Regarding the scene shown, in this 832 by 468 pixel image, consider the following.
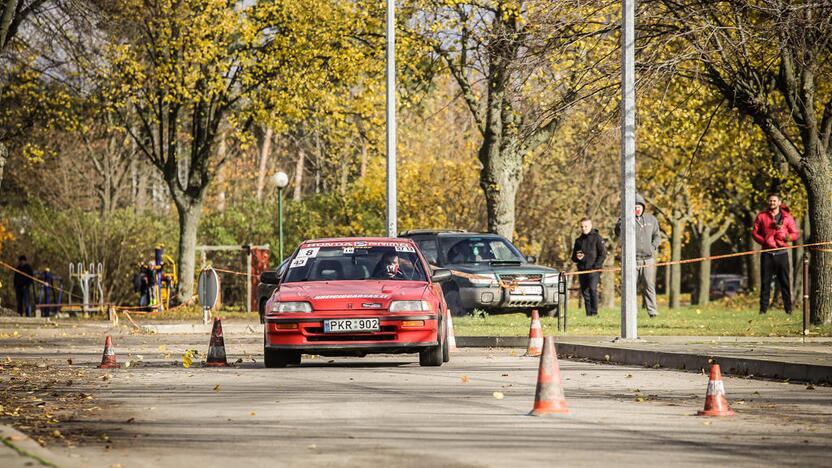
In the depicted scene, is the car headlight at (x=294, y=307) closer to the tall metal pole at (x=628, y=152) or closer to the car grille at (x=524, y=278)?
the tall metal pole at (x=628, y=152)

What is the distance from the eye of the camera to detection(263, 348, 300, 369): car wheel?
15.9 m

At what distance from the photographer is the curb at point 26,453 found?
7.84 meters

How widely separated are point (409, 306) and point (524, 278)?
32.2 feet

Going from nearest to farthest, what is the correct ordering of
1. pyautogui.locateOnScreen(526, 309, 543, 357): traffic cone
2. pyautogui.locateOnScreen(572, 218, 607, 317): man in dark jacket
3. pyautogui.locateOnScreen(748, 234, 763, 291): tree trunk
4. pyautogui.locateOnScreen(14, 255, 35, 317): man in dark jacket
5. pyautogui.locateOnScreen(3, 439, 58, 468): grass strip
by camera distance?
pyautogui.locateOnScreen(3, 439, 58, 468): grass strip
pyautogui.locateOnScreen(526, 309, 543, 357): traffic cone
pyautogui.locateOnScreen(572, 218, 607, 317): man in dark jacket
pyautogui.locateOnScreen(14, 255, 35, 317): man in dark jacket
pyautogui.locateOnScreen(748, 234, 763, 291): tree trunk

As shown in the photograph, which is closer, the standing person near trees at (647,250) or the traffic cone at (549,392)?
the traffic cone at (549,392)

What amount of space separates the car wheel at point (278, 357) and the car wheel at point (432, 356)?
141 cm

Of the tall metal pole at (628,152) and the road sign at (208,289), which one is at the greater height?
the tall metal pole at (628,152)

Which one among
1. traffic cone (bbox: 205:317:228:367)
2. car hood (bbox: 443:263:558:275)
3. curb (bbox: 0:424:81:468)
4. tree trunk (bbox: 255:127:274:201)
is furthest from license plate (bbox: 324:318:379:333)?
tree trunk (bbox: 255:127:274:201)

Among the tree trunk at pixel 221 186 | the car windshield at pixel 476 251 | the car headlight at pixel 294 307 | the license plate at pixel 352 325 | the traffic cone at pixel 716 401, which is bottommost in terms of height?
the traffic cone at pixel 716 401

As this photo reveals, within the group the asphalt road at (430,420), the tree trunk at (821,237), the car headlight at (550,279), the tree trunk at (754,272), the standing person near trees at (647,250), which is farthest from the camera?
the tree trunk at (754,272)

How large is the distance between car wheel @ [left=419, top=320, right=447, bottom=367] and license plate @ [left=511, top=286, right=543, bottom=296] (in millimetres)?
8905

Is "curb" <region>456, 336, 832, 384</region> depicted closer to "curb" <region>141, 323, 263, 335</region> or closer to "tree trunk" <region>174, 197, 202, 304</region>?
"curb" <region>141, 323, 263, 335</region>

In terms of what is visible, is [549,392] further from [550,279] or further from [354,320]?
[550,279]

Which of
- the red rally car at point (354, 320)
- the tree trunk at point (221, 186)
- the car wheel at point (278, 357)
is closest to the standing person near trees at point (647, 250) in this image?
the red rally car at point (354, 320)
